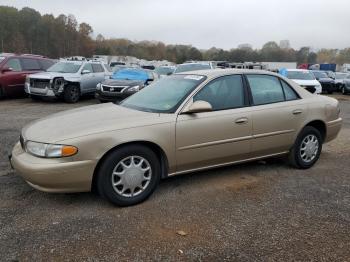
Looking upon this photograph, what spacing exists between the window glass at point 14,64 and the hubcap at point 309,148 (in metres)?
11.7

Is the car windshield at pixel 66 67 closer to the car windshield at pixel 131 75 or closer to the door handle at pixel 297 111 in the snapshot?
the car windshield at pixel 131 75

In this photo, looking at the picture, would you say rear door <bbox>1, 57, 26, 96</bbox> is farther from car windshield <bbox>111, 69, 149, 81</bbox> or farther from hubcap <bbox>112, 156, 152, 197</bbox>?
hubcap <bbox>112, 156, 152, 197</bbox>

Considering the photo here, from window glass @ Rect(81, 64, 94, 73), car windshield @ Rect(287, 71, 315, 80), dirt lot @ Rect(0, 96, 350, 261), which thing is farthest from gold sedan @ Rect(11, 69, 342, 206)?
car windshield @ Rect(287, 71, 315, 80)

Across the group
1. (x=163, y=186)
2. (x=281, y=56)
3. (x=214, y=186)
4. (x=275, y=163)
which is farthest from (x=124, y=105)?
(x=281, y=56)

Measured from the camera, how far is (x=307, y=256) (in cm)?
325

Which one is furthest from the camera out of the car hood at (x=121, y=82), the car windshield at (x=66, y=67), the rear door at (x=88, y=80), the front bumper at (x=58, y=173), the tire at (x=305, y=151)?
the rear door at (x=88, y=80)

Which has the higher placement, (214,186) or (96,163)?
(96,163)

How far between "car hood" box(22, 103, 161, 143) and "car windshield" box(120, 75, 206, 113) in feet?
0.65

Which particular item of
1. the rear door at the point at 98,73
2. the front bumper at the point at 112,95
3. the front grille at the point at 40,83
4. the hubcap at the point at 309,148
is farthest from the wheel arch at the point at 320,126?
the rear door at the point at 98,73

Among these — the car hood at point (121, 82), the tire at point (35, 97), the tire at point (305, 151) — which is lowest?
the tire at point (35, 97)

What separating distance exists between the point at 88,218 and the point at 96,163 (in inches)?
21.9

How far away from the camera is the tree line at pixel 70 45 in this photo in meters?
85.0

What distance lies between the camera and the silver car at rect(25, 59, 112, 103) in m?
13.4

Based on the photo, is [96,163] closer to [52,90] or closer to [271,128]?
[271,128]
